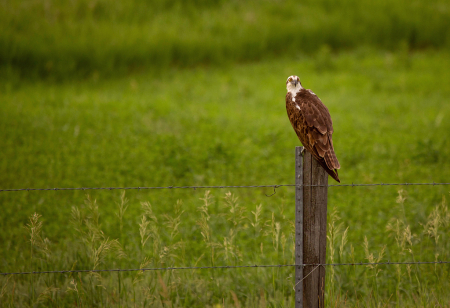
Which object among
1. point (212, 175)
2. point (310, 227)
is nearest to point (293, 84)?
point (310, 227)

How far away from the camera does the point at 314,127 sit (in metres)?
3.48

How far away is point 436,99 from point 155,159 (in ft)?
25.0

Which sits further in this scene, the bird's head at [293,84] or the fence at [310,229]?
the bird's head at [293,84]

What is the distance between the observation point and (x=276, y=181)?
287 inches

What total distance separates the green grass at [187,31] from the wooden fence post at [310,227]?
10.6m

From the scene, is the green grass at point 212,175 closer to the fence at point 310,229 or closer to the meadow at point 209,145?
the meadow at point 209,145

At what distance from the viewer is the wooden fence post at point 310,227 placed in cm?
318

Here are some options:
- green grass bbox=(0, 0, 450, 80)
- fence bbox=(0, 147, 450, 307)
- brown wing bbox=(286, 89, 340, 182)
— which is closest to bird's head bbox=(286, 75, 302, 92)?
brown wing bbox=(286, 89, 340, 182)

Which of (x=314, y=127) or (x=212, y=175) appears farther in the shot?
(x=212, y=175)

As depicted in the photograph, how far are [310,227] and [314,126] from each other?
80cm

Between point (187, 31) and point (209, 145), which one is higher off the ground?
point (187, 31)

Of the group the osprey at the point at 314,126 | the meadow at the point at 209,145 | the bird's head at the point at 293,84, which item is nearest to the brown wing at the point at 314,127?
the osprey at the point at 314,126

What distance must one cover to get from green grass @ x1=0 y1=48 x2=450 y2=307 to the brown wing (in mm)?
596

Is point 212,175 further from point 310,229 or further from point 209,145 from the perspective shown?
point 310,229
